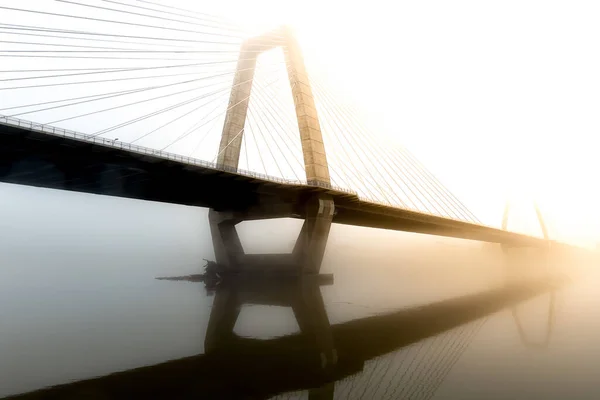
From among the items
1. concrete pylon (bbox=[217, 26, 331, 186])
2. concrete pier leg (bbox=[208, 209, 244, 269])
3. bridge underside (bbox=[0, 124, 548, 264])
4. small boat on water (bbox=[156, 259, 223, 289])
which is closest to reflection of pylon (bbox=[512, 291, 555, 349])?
bridge underside (bbox=[0, 124, 548, 264])

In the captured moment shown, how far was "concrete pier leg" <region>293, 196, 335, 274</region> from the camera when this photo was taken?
103 ft

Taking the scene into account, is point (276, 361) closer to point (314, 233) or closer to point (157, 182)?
point (157, 182)

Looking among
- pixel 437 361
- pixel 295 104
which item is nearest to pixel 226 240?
pixel 295 104

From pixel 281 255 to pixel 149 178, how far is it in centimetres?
1380

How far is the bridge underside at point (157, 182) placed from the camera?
1998 cm

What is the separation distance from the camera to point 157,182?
26.9m

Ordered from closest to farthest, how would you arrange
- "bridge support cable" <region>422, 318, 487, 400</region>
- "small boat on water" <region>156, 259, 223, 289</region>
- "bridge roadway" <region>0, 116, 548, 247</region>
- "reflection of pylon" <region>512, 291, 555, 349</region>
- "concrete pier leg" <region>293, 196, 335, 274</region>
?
1. "bridge support cable" <region>422, 318, 487, 400</region>
2. "reflection of pylon" <region>512, 291, 555, 349</region>
3. "bridge roadway" <region>0, 116, 548, 247</region>
4. "concrete pier leg" <region>293, 196, 335, 274</region>
5. "small boat on water" <region>156, 259, 223, 289</region>

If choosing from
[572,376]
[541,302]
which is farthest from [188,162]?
[541,302]

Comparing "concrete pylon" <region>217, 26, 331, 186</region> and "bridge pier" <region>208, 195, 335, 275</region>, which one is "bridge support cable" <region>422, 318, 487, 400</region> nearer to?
"bridge pier" <region>208, 195, 335, 275</region>

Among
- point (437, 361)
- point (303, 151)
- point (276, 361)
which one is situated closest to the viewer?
point (276, 361)

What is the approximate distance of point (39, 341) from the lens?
12.5 meters

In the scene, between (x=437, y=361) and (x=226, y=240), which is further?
(x=226, y=240)

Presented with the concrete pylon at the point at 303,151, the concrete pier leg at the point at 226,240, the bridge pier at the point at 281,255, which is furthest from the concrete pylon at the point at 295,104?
the concrete pier leg at the point at 226,240

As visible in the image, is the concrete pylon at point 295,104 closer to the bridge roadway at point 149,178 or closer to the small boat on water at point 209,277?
the bridge roadway at point 149,178
